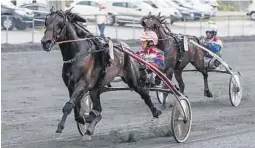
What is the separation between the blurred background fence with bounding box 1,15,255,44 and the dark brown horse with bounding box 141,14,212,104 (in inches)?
259

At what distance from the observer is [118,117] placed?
1199 centimetres

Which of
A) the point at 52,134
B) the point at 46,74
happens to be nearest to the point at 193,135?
the point at 52,134

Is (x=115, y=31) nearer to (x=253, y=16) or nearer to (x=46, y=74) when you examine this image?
(x=46, y=74)

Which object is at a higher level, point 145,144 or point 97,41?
point 97,41

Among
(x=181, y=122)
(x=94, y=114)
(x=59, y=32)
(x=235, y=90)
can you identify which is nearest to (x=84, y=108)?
(x=94, y=114)

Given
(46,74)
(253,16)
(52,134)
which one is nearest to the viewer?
(52,134)

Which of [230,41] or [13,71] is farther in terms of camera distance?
[230,41]

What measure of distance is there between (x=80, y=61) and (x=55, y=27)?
1.68ft

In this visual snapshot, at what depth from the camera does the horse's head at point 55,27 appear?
8.84 m

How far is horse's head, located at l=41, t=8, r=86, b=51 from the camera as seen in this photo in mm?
8836

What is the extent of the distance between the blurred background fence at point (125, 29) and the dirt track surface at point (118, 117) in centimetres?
378

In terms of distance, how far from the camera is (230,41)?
104 feet

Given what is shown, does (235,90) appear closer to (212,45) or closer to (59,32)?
(212,45)

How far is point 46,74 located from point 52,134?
351 inches
